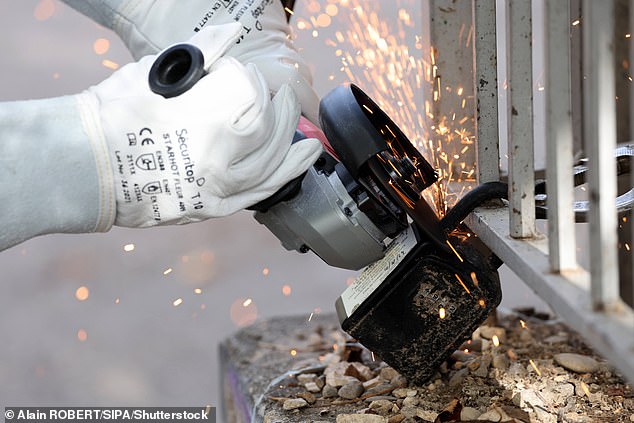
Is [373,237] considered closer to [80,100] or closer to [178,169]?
[178,169]

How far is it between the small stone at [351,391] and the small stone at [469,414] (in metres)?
0.21

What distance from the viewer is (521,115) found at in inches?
45.3

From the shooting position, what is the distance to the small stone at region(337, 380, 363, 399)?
1.47m

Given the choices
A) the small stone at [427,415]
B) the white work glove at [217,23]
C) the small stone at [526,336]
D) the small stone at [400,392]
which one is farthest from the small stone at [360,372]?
the white work glove at [217,23]

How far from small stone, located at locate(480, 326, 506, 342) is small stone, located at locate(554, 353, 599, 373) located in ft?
0.51

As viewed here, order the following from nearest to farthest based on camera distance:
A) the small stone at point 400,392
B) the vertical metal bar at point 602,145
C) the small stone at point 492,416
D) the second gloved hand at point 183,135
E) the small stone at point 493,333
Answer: the vertical metal bar at point 602,145
the second gloved hand at point 183,135
the small stone at point 492,416
the small stone at point 400,392
the small stone at point 493,333

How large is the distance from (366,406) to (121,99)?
0.66m

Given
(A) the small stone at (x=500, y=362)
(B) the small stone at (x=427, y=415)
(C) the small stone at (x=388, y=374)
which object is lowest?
(A) the small stone at (x=500, y=362)

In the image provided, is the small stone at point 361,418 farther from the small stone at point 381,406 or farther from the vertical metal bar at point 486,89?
the vertical metal bar at point 486,89

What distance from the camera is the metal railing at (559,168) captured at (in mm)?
789

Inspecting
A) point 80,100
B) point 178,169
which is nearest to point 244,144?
point 178,169

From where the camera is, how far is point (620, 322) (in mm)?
821

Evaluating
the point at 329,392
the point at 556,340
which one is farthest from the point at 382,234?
the point at 556,340

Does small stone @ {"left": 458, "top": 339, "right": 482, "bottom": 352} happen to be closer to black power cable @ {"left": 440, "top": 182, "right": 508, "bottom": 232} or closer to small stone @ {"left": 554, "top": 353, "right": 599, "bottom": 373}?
small stone @ {"left": 554, "top": 353, "right": 599, "bottom": 373}
